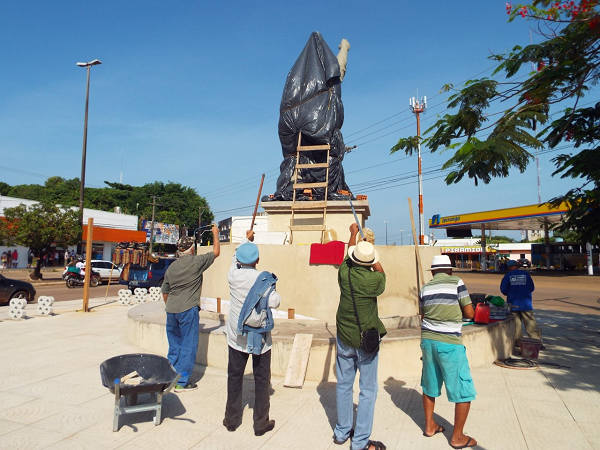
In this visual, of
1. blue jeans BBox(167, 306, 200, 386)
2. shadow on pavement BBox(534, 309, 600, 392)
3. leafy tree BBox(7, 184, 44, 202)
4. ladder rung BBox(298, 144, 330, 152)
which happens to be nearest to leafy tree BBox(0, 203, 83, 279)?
ladder rung BBox(298, 144, 330, 152)

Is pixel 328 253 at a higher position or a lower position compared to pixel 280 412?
higher

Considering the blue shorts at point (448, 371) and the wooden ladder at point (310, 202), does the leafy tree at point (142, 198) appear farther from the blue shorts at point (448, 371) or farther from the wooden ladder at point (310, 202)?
the blue shorts at point (448, 371)

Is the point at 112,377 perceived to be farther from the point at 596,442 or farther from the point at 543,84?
the point at 543,84

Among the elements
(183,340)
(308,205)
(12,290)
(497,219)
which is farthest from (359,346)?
(497,219)

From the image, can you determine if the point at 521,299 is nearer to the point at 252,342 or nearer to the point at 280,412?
the point at 280,412

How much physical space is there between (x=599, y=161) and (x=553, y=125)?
1173 mm

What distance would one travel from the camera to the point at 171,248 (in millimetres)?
45531

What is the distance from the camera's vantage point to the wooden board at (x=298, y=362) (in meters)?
4.91

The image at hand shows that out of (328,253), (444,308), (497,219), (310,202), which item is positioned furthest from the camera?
(497,219)

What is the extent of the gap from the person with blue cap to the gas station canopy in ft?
82.7

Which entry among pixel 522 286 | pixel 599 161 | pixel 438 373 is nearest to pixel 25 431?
pixel 438 373

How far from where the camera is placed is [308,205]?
30.9ft

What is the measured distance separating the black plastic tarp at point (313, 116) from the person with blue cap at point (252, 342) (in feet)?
20.6

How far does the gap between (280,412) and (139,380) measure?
4.61 feet
